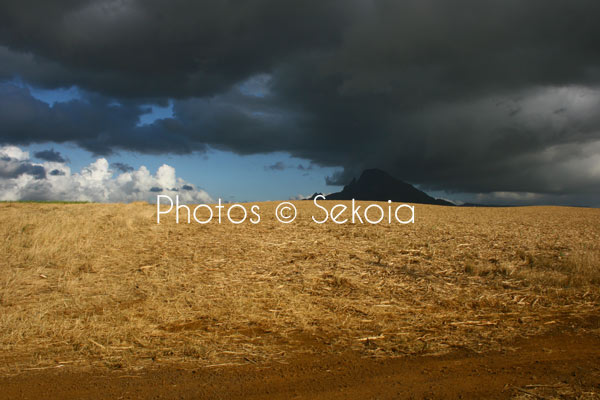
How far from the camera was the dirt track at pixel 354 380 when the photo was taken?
14.4 feet

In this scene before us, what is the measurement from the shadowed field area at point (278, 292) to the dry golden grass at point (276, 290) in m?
0.04

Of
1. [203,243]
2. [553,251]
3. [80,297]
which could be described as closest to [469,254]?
[553,251]

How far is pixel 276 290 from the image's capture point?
8578 mm

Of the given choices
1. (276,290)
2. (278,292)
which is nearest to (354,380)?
(278,292)

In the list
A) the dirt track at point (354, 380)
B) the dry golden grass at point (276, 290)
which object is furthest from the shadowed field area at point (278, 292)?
the dirt track at point (354, 380)

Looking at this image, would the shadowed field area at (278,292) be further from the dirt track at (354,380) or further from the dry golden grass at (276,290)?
the dirt track at (354,380)

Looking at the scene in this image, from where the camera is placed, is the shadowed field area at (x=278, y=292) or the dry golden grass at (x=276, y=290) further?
the dry golden grass at (x=276, y=290)

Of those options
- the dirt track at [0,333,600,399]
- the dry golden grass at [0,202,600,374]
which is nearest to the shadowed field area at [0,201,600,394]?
the dry golden grass at [0,202,600,374]

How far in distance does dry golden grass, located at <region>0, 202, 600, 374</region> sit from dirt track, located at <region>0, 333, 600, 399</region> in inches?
13.7

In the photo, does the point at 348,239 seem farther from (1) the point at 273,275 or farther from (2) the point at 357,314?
(2) the point at 357,314

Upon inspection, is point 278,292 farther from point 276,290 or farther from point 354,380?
point 354,380

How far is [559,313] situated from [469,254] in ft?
13.2

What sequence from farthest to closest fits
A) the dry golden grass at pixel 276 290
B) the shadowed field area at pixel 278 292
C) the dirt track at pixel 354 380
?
the dry golden grass at pixel 276 290, the shadowed field area at pixel 278 292, the dirt track at pixel 354 380

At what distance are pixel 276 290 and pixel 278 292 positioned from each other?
0.15 m
